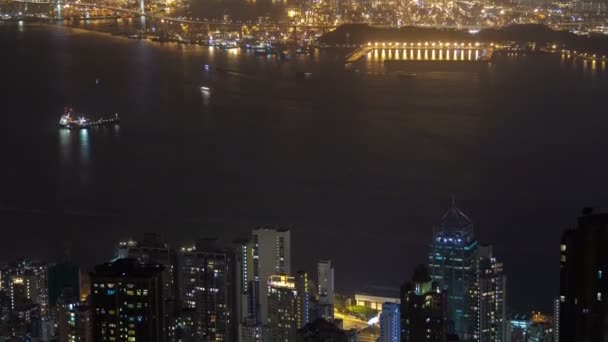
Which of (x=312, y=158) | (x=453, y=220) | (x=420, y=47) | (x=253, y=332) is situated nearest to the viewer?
(x=253, y=332)

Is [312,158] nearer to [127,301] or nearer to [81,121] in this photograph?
[81,121]

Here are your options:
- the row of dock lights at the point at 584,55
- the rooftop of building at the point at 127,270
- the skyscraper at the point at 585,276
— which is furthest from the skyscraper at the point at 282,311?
the row of dock lights at the point at 584,55

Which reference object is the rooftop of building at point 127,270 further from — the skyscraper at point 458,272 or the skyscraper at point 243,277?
the skyscraper at point 458,272

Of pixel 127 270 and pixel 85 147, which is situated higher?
pixel 127 270

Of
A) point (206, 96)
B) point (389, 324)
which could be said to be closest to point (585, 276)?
point (389, 324)

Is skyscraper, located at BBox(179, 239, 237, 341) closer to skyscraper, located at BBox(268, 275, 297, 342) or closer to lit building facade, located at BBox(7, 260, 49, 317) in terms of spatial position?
skyscraper, located at BBox(268, 275, 297, 342)
